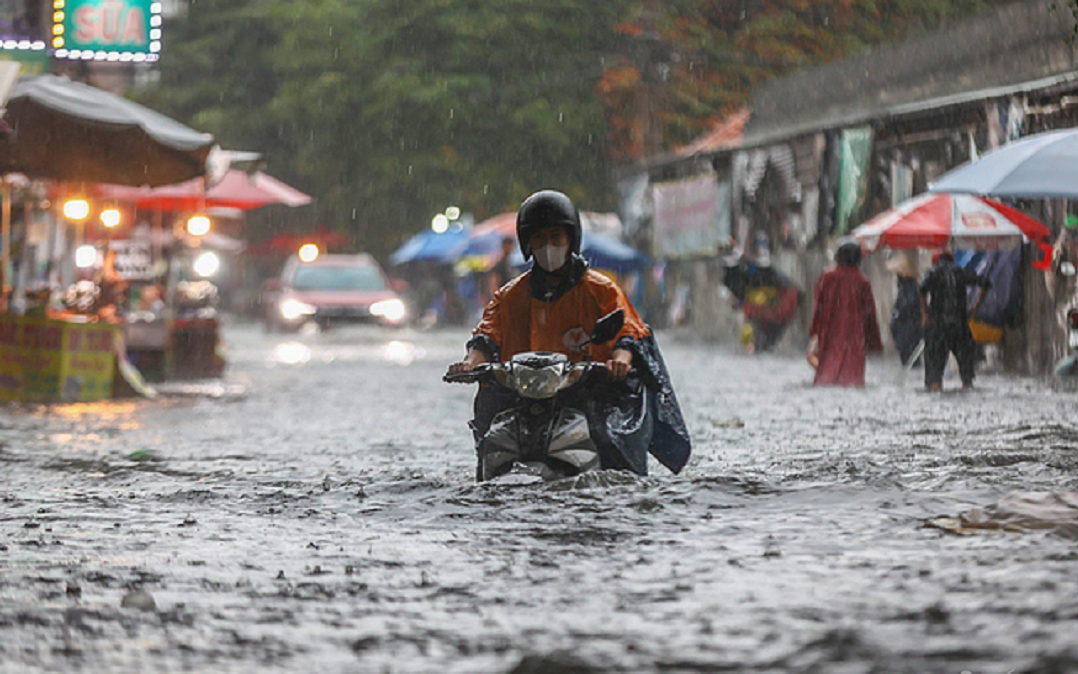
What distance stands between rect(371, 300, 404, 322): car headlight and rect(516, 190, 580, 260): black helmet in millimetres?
26576

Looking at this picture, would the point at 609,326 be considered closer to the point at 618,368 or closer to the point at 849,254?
the point at 618,368

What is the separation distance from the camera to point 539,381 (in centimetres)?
816

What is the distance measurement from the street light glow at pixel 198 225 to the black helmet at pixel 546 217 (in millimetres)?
14500

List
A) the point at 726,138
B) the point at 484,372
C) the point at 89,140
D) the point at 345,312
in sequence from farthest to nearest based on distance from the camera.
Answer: the point at 726,138 < the point at 345,312 < the point at 89,140 < the point at 484,372

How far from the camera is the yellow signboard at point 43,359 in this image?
16359 millimetres

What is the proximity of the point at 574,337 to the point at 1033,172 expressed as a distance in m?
6.95

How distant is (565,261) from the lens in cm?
862

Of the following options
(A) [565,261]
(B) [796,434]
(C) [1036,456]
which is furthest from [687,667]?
(B) [796,434]

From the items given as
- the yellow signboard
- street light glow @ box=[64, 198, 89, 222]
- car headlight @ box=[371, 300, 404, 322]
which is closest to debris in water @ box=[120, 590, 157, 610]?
the yellow signboard

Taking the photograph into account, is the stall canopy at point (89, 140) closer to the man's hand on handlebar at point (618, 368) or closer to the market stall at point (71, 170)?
the market stall at point (71, 170)

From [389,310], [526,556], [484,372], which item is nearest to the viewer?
[526,556]

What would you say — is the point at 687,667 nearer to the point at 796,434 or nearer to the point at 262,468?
the point at 262,468

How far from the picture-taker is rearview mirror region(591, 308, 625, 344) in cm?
809

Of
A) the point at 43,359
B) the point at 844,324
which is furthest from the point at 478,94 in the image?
the point at 43,359
